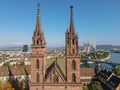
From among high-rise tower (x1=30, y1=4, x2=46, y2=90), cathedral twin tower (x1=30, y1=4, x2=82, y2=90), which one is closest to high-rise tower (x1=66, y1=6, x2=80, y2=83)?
cathedral twin tower (x1=30, y1=4, x2=82, y2=90)

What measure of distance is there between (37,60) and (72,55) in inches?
346

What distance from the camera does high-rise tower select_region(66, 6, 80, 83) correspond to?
4991cm

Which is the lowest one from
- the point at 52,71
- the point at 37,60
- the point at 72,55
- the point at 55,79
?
the point at 55,79

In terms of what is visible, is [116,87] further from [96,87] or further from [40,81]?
[40,81]

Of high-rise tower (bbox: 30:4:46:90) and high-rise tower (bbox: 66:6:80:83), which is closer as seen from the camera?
high-rise tower (bbox: 66:6:80:83)

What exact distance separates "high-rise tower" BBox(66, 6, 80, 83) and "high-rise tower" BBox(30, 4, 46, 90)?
618 centimetres

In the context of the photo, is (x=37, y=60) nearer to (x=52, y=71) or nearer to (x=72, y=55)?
(x=52, y=71)

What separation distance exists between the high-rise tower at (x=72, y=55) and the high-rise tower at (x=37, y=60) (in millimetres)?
6183

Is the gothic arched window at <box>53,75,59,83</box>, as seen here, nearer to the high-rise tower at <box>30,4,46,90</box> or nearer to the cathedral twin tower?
the cathedral twin tower

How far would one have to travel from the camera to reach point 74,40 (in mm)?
50031

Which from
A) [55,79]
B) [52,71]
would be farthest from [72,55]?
[55,79]

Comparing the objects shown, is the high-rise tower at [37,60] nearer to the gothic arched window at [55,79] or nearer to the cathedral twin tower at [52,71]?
the cathedral twin tower at [52,71]

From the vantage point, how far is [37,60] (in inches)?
2014

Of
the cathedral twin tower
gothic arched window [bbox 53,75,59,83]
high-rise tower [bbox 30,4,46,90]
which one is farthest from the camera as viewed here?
gothic arched window [bbox 53,75,59,83]
